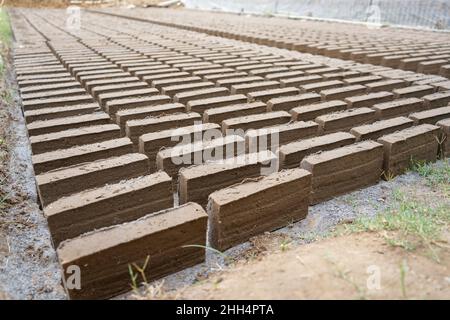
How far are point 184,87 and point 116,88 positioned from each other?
1.96 feet

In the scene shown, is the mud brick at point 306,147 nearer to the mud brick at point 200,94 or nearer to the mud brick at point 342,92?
the mud brick at point 342,92

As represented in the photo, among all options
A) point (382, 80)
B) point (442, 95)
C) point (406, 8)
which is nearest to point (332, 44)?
point (382, 80)

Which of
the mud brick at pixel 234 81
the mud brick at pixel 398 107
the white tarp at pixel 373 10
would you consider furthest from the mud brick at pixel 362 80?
the white tarp at pixel 373 10

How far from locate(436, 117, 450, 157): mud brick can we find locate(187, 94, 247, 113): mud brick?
57.1 inches

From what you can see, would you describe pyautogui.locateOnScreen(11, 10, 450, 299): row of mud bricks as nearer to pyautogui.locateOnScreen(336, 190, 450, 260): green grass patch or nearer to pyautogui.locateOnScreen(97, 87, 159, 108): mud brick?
pyautogui.locateOnScreen(97, 87, 159, 108): mud brick

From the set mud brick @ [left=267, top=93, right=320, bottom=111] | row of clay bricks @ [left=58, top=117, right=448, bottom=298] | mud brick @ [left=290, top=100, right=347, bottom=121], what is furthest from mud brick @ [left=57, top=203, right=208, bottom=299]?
mud brick @ [left=267, top=93, right=320, bottom=111]

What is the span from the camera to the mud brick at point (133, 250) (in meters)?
1.47

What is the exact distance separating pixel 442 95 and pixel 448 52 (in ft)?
7.91

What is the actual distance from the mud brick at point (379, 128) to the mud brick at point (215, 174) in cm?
72

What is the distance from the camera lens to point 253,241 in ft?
6.13

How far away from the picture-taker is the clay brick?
288 centimetres

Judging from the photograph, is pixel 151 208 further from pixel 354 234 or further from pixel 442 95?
pixel 442 95

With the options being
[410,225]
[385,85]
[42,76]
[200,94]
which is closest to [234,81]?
[200,94]

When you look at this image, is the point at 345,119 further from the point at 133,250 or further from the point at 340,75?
the point at 133,250
